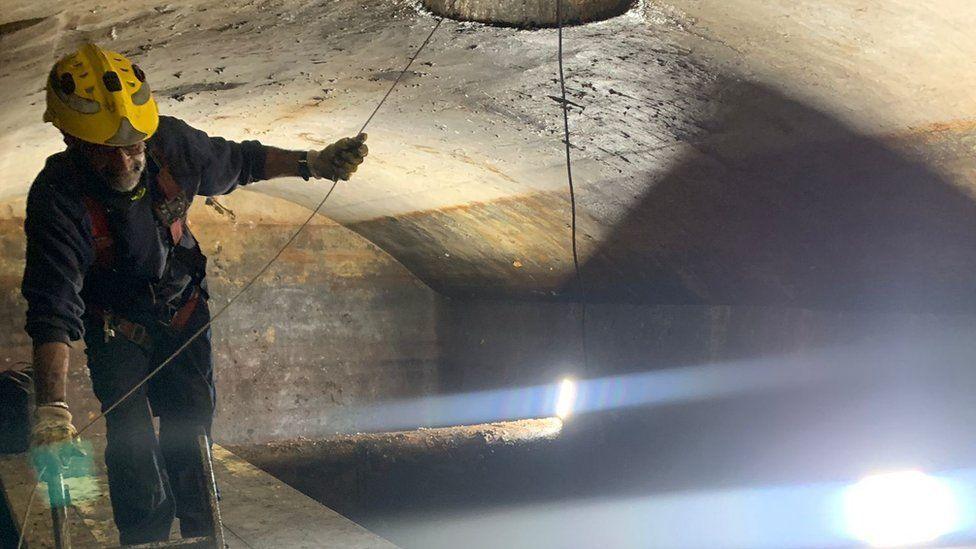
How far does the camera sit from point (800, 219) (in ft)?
13.4

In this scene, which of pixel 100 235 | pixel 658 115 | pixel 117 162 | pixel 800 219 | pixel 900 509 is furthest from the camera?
pixel 900 509

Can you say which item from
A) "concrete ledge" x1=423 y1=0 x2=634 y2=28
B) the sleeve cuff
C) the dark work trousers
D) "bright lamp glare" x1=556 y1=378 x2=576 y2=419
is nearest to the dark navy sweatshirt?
the sleeve cuff

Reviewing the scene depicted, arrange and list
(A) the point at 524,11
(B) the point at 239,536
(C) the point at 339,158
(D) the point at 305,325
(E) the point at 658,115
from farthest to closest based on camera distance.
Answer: (D) the point at 305,325, (E) the point at 658,115, (B) the point at 239,536, (A) the point at 524,11, (C) the point at 339,158

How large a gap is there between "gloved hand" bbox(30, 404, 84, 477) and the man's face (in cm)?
63

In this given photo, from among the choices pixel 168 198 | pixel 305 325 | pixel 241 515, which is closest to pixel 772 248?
pixel 241 515

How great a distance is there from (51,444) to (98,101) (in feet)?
2.84

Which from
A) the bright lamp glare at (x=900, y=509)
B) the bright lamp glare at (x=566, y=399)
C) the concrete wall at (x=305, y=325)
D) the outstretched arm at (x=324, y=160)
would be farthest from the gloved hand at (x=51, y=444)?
the concrete wall at (x=305, y=325)

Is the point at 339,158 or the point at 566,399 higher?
the point at 339,158

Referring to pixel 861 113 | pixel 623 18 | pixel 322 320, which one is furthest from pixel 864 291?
pixel 322 320

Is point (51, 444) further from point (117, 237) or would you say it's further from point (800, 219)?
point (800, 219)

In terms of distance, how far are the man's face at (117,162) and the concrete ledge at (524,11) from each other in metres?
1.05

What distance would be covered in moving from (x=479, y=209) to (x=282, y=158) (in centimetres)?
315

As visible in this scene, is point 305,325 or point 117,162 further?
point 305,325

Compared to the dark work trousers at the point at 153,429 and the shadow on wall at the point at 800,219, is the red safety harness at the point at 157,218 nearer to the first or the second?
the dark work trousers at the point at 153,429
